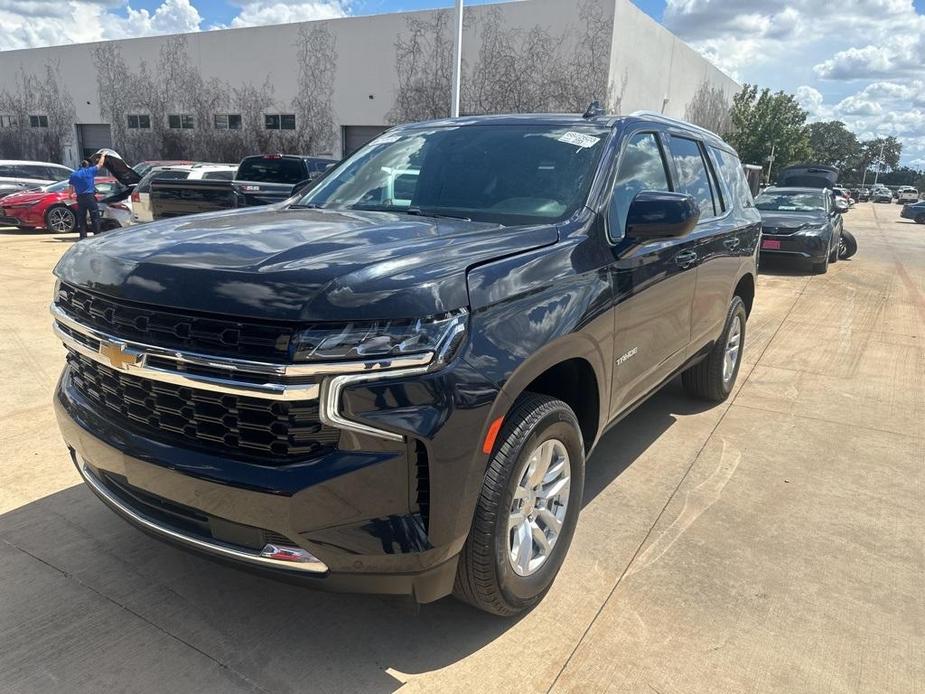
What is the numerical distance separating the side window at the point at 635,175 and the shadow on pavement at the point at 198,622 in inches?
72.9

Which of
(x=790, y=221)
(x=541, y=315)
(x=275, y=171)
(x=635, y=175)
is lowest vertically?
(x=790, y=221)

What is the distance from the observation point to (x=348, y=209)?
134 inches

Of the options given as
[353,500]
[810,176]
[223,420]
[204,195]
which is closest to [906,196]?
[810,176]

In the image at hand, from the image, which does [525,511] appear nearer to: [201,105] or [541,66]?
[541,66]

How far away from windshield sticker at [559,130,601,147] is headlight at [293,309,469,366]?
1.65 m

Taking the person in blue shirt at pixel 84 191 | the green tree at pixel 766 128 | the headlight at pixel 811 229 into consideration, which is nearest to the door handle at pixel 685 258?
the headlight at pixel 811 229

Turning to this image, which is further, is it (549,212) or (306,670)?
(549,212)

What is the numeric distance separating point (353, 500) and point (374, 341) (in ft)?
1.55

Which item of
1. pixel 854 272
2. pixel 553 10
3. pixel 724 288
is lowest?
pixel 854 272

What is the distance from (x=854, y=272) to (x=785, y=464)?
11.5m

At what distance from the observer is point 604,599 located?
283 cm

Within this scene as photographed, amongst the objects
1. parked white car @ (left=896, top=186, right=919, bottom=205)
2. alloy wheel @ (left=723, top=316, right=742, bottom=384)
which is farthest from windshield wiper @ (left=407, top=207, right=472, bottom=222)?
parked white car @ (left=896, top=186, right=919, bottom=205)

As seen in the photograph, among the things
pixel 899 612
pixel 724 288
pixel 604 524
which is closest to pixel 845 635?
pixel 899 612

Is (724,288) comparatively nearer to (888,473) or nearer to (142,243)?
(888,473)
